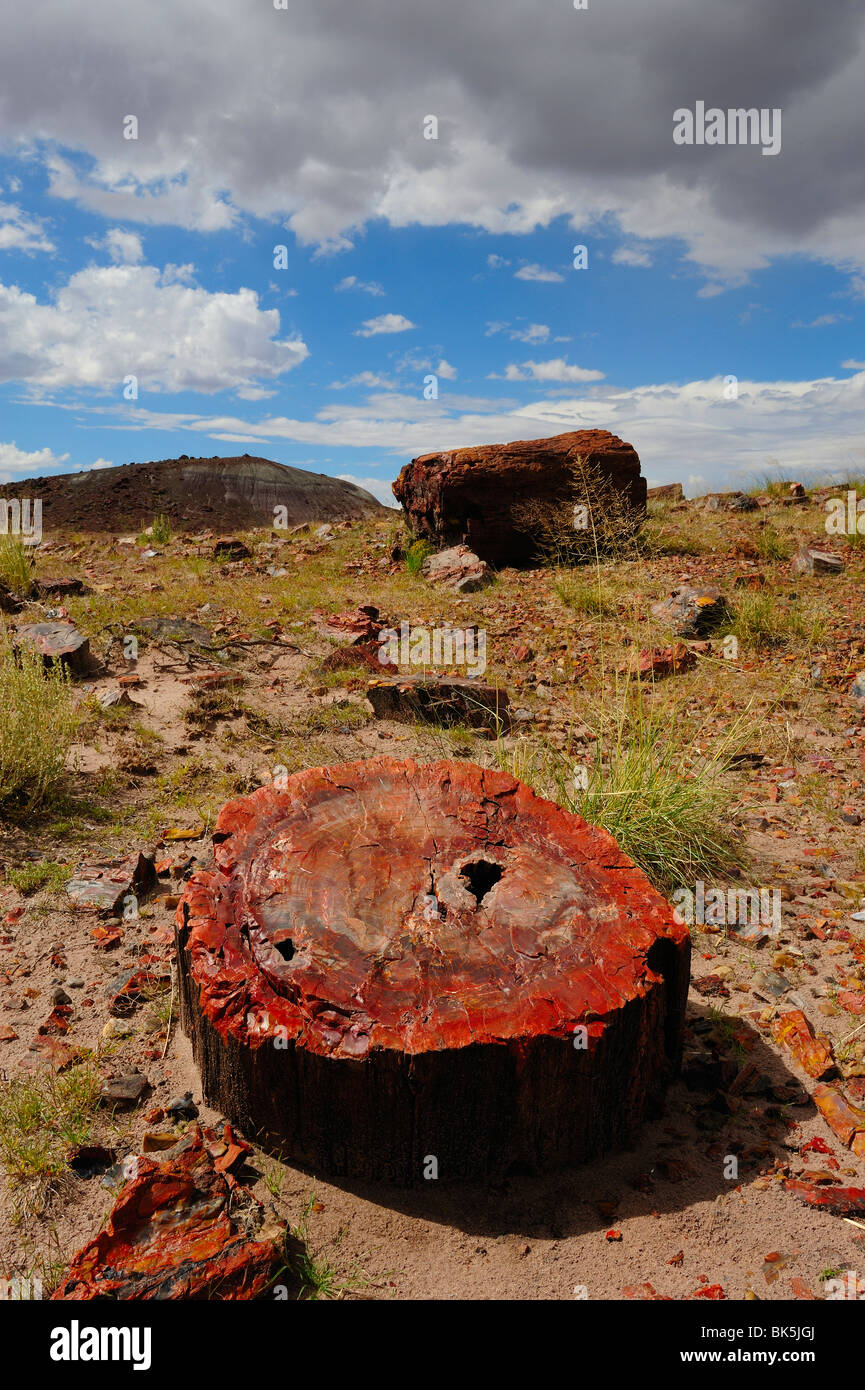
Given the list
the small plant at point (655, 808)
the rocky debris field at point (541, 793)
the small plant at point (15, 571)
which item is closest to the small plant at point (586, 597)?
the rocky debris field at point (541, 793)

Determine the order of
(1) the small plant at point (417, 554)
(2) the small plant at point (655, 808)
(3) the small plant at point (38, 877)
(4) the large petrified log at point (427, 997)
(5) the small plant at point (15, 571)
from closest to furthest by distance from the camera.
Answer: (4) the large petrified log at point (427, 997) < (3) the small plant at point (38, 877) < (2) the small plant at point (655, 808) < (5) the small plant at point (15, 571) < (1) the small plant at point (417, 554)

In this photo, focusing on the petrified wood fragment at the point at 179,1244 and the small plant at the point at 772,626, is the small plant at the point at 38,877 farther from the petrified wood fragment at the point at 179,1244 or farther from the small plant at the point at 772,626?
the small plant at the point at 772,626

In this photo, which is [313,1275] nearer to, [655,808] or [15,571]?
[655,808]

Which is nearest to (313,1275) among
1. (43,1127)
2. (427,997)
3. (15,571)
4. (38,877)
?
(427,997)

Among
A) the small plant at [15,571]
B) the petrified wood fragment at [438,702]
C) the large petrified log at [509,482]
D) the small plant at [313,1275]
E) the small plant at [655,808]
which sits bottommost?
the small plant at [313,1275]

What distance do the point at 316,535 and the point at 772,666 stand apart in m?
7.50

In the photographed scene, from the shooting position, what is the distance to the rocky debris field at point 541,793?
5.89ft

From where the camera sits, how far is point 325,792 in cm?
266

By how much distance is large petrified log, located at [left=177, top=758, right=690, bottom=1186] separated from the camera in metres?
1.83

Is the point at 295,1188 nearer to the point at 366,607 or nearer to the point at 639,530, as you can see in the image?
the point at 366,607

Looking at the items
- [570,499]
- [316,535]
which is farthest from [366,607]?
[316,535]

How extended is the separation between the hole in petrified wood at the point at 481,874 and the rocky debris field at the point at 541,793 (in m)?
0.70

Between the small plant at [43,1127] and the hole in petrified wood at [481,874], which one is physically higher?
the hole in petrified wood at [481,874]
